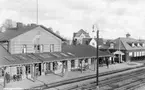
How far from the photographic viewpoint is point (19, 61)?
69.6 feet

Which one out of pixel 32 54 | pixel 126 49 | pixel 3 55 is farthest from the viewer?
pixel 126 49

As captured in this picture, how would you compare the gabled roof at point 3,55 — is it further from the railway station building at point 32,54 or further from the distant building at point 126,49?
the distant building at point 126,49

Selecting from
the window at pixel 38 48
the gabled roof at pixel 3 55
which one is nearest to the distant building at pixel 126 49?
the window at pixel 38 48

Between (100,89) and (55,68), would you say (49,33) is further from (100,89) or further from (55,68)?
(100,89)

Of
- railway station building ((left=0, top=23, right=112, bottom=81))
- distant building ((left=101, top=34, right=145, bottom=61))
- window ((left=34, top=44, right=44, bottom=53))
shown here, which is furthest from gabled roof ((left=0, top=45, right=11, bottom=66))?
distant building ((left=101, top=34, right=145, bottom=61))

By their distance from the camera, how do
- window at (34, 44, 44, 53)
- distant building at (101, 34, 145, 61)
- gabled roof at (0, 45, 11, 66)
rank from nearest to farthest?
gabled roof at (0, 45, 11, 66) < window at (34, 44, 44, 53) < distant building at (101, 34, 145, 61)

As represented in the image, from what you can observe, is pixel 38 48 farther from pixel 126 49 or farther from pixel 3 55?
pixel 126 49

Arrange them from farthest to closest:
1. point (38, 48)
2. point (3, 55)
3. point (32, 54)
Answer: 1. point (38, 48)
2. point (32, 54)
3. point (3, 55)

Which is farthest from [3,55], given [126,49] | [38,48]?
[126,49]

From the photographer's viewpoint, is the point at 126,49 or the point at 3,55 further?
the point at 126,49

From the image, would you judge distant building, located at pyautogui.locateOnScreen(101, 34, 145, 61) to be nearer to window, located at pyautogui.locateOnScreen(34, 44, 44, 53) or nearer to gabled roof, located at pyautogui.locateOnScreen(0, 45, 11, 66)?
window, located at pyautogui.locateOnScreen(34, 44, 44, 53)

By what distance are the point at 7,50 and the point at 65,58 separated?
8595 millimetres

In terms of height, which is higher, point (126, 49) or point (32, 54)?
point (126, 49)

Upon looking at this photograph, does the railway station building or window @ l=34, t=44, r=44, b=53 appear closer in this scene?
the railway station building
